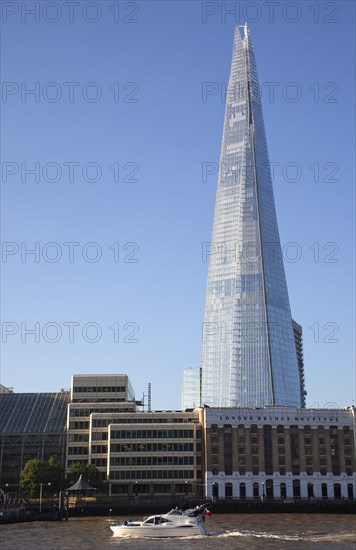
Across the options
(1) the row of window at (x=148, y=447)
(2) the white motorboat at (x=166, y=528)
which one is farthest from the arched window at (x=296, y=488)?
(2) the white motorboat at (x=166, y=528)

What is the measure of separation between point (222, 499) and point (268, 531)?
207 feet

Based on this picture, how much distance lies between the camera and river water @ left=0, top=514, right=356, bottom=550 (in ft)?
291

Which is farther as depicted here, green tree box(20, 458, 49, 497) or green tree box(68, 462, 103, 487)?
green tree box(68, 462, 103, 487)

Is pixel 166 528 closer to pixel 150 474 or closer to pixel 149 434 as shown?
pixel 150 474

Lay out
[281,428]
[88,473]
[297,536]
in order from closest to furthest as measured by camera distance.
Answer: [297,536] < [88,473] < [281,428]

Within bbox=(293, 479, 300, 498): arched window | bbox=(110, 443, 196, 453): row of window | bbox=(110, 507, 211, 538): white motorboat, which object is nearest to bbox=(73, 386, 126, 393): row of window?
bbox=(110, 443, 196, 453): row of window

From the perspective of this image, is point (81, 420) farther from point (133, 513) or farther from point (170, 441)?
point (133, 513)

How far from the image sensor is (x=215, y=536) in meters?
100

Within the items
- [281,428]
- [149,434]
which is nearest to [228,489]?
[281,428]

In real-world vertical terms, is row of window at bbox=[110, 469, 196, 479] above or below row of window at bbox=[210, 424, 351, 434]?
below

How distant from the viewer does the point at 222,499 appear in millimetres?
165125

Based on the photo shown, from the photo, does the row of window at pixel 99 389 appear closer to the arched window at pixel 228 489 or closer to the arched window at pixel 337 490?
the arched window at pixel 228 489

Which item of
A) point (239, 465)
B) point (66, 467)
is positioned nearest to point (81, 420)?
point (66, 467)

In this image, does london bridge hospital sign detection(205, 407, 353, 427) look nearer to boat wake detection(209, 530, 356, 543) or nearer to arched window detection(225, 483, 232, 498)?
arched window detection(225, 483, 232, 498)
